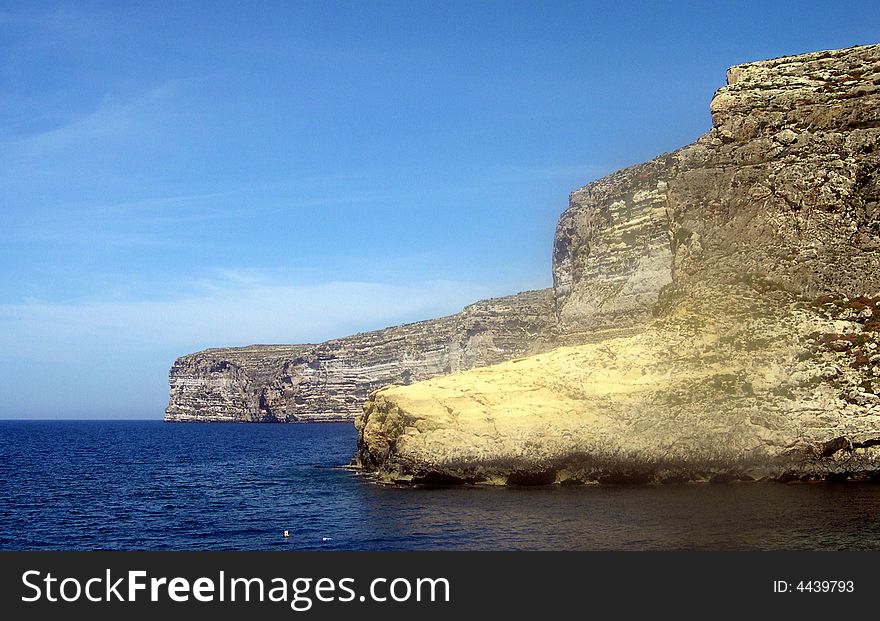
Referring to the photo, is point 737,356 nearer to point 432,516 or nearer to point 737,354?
point 737,354

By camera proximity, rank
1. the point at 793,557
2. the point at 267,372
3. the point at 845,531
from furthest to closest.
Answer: the point at 267,372, the point at 845,531, the point at 793,557

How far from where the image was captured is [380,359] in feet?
550

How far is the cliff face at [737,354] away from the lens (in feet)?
122

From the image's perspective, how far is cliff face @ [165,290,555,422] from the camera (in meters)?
128

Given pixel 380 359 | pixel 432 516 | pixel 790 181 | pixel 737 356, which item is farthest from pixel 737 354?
pixel 380 359

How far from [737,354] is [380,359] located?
13179 centimetres

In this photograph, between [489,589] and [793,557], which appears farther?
[793,557]

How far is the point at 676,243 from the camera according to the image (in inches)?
1737

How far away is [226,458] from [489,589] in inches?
2327

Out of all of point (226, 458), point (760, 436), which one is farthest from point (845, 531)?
point (226, 458)

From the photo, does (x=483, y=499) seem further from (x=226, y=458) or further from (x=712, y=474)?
(x=226, y=458)

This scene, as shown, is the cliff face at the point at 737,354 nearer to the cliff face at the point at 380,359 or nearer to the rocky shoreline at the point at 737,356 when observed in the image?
the rocky shoreline at the point at 737,356

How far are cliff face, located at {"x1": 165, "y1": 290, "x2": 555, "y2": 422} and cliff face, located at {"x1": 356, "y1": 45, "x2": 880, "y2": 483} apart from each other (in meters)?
75.5

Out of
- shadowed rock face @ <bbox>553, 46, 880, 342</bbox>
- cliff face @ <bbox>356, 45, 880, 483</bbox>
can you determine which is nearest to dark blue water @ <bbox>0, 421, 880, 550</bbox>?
cliff face @ <bbox>356, 45, 880, 483</bbox>
